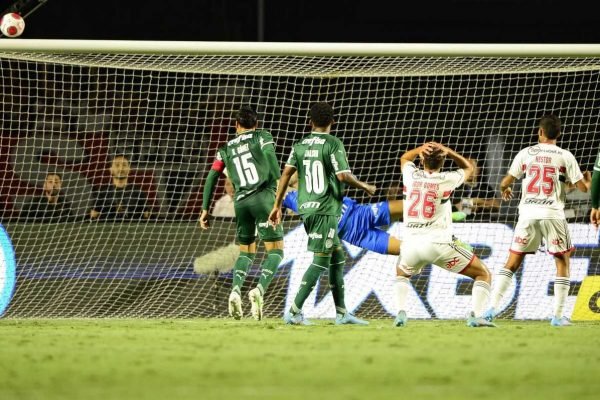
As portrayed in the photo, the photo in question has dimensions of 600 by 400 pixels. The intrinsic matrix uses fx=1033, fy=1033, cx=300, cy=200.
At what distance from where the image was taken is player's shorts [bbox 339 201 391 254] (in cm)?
950

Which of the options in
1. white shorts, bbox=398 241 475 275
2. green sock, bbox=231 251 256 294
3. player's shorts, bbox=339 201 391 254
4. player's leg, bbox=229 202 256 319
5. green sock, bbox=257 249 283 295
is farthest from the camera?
player's shorts, bbox=339 201 391 254

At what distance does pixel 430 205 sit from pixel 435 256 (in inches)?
15.4

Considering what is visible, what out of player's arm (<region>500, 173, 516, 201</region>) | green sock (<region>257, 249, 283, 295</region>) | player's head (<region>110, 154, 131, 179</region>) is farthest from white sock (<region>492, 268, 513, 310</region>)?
player's head (<region>110, 154, 131, 179</region>)

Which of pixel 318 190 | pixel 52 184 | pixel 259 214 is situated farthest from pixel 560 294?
pixel 52 184

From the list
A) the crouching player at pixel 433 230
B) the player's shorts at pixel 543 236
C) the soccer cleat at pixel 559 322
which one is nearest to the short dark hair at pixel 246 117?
the crouching player at pixel 433 230

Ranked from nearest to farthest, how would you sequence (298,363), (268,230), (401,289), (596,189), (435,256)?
(298,363) < (435,256) < (401,289) < (596,189) < (268,230)

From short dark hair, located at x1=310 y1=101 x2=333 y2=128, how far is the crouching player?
801 mm

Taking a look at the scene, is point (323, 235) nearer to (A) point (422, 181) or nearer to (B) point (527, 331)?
(A) point (422, 181)

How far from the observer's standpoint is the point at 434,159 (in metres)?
7.92

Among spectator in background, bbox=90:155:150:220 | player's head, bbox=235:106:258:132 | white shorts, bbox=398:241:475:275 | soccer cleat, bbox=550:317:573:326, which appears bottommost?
soccer cleat, bbox=550:317:573:326

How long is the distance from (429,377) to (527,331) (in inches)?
121

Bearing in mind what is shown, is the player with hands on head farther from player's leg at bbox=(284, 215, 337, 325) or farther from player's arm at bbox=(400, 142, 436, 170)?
player's leg at bbox=(284, 215, 337, 325)

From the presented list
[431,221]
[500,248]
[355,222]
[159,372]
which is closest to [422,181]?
[431,221]

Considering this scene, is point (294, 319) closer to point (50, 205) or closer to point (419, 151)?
point (419, 151)
